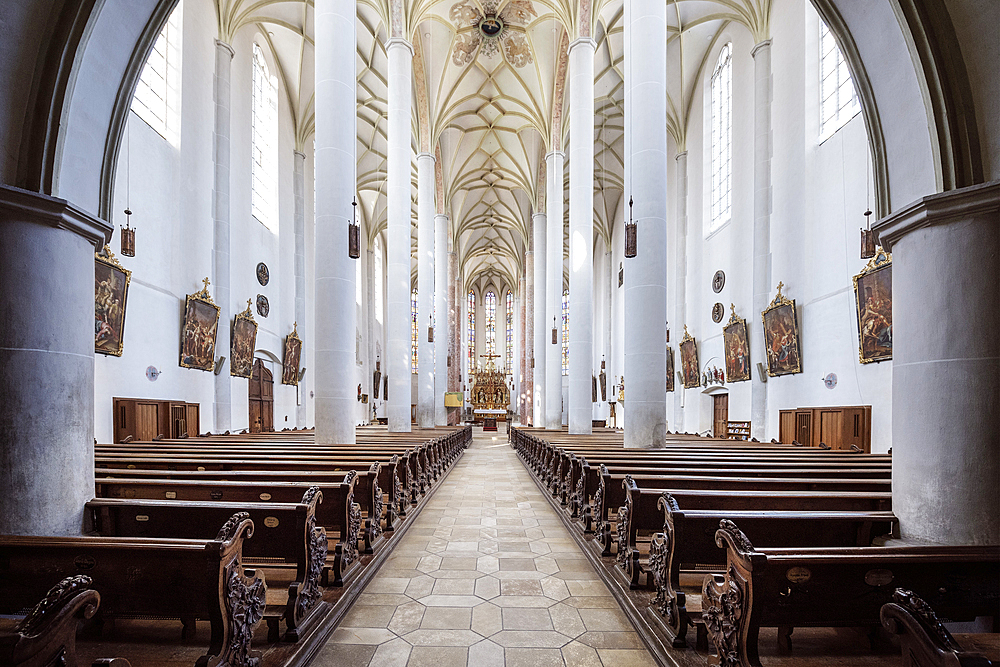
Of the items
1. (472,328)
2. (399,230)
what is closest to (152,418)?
(399,230)

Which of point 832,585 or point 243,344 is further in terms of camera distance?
point 243,344

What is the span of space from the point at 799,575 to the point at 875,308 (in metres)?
9.06

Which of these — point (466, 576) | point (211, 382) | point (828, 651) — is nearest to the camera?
point (828, 651)

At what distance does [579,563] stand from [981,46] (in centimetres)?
458

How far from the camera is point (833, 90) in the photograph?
11.5 meters

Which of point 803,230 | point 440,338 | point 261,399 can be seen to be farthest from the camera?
point 440,338

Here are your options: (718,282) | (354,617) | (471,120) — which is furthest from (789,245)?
(471,120)

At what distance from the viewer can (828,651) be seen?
271cm

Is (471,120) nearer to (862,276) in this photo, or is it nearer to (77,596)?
(862,276)

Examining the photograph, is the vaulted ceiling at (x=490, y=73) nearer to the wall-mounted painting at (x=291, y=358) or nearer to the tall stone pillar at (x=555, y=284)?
the tall stone pillar at (x=555, y=284)

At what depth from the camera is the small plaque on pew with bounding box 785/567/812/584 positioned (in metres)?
2.30

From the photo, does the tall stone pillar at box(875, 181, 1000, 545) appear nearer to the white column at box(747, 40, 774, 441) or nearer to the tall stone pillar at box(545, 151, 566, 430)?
the white column at box(747, 40, 774, 441)

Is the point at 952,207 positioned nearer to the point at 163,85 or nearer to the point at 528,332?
the point at 163,85

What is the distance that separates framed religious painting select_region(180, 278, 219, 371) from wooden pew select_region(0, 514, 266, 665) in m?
10.9
